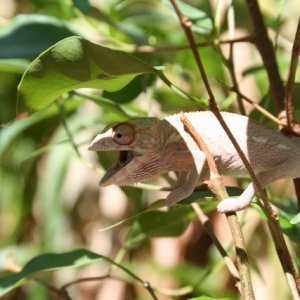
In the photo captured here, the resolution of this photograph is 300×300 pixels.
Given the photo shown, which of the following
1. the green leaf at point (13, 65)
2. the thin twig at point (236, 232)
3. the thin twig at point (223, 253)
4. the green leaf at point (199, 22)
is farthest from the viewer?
the green leaf at point (13, 65)

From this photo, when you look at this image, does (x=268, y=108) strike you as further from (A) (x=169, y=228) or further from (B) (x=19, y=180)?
(B) (x=19, y=180)

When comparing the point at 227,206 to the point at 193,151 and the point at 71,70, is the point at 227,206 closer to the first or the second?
the point at 193,151

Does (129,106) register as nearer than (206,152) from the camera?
No

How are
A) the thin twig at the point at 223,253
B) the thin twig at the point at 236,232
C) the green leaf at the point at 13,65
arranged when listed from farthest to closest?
the green leaf at the point at 13,65, the thin twig at the point at 223,253, the thin twig at the point at 236,232

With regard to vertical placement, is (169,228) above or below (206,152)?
below

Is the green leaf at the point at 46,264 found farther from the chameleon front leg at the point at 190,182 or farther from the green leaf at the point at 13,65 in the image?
the green leaf at the point at 13,65

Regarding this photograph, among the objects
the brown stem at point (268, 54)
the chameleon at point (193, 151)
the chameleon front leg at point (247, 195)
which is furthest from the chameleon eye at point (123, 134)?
the brown stem at point (268, 54)

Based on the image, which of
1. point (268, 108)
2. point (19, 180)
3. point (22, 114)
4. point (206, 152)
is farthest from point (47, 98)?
point (19, 180)
